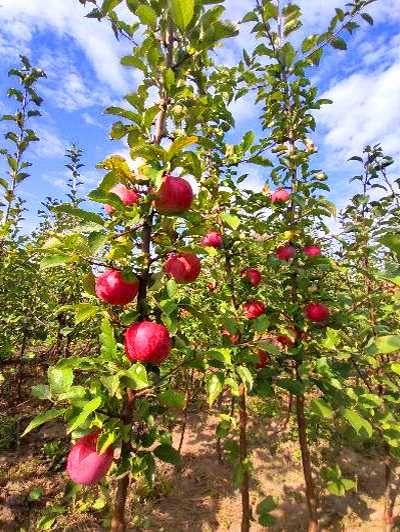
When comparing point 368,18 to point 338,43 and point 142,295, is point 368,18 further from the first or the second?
point 142,295

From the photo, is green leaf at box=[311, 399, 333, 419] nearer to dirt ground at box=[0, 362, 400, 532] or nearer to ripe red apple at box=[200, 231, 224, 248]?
ripe red apple at box=[200, 231, 224, 248]

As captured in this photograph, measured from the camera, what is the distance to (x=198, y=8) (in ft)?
6.26

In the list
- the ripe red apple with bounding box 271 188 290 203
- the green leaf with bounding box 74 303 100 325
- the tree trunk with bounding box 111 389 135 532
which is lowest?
the tree trunk with bounding box 111 389 135 532

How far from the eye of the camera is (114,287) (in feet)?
5.70

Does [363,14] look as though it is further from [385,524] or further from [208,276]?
[385,524]

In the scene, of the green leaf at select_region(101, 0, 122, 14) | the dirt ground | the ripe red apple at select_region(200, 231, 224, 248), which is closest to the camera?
the green leaf at select_region(101, 0, 122, 14)

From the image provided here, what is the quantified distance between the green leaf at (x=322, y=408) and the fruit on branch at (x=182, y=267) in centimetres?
147

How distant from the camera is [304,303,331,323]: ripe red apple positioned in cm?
321

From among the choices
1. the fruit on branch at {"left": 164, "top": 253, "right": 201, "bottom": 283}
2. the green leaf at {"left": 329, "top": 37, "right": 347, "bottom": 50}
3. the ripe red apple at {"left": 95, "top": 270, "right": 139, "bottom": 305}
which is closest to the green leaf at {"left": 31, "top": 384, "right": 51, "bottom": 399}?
the ripe red apple at {"left": 95, "top": 270, "right": 139, "bottom": 305}

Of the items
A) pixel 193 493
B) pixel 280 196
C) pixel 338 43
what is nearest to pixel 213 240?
pixel 280 196

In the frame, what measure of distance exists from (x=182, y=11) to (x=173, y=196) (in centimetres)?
76

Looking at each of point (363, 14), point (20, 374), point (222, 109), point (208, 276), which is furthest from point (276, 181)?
point (20, 374)

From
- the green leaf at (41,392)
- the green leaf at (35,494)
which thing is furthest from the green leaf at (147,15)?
the green leaf at (35,494)

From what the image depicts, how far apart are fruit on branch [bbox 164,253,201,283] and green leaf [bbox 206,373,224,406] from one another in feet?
1.68
